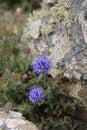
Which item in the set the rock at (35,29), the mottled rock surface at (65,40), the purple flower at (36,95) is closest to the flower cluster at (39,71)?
the purple flower at (36,95)

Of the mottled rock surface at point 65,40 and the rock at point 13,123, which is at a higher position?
the mottled rock surface at point 65,40

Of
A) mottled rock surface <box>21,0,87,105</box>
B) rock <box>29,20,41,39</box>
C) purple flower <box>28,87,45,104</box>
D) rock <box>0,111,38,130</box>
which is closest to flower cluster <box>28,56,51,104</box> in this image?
purple flower <box>28,87,45,104</box>

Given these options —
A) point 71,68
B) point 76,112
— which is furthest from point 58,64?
point 76,112

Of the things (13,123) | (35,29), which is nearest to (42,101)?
(13,123)

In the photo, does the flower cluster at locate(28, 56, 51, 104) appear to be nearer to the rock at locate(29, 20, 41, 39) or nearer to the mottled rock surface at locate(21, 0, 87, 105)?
the mottled rock surface at locate(21, 0, 87, 105)

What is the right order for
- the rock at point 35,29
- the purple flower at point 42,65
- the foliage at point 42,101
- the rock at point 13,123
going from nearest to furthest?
the rock at point 13,123 < the purple flower at point 42,65 < the foliage at point 42,101 < the rock at point 35,29

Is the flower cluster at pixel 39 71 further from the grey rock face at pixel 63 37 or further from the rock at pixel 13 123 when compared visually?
the rock at pixel 13 123

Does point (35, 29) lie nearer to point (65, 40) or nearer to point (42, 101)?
point (65, 40)
